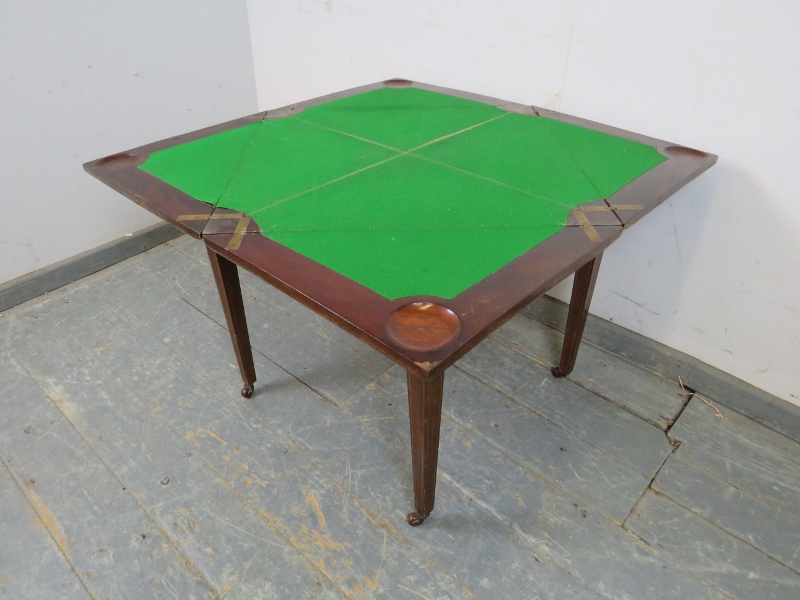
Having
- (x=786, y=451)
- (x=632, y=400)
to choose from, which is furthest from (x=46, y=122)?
(x=786, y=451)

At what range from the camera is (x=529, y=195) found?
129cm

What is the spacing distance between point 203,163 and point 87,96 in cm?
108

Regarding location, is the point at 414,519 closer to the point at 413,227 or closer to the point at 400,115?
the point at 413,227

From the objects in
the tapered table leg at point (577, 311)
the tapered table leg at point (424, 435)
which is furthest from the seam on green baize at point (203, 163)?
the tapered table leg at point (577, 311)

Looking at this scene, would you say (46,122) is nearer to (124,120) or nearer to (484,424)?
(124,120)

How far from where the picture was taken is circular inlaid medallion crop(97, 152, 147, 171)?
4.71ft

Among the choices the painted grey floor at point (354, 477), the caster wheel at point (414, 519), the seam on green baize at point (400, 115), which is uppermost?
the seam on green baize at point (400, 115)

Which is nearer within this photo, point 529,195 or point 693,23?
point 529,195

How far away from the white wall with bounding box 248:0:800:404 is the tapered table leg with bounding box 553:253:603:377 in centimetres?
27

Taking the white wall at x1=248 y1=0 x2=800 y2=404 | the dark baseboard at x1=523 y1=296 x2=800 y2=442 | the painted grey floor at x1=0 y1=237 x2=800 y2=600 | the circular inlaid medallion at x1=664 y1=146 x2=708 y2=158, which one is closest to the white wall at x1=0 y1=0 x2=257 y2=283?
the painted grey floor at x1=0 y1=237 x2=800 y2=600

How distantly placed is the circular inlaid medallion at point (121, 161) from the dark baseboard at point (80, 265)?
1.04 meters

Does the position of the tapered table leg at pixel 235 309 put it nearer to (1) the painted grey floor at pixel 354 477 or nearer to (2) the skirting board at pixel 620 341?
(1) the painted grey floor at pixel 354 477

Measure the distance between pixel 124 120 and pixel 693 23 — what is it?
213 centimetres

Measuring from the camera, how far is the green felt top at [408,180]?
43.0 inches
